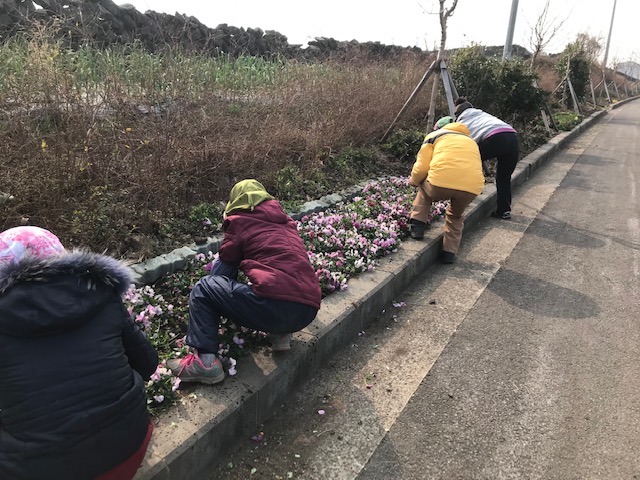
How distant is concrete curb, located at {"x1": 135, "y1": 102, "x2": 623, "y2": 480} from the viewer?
6.72 ft

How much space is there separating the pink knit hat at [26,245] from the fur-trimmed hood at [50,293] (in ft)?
0.22

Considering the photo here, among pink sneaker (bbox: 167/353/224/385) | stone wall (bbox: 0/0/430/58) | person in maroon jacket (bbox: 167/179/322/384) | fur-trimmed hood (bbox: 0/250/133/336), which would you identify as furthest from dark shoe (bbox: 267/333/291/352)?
stone wall (bbox: 0/0/430/58)

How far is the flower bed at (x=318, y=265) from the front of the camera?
2.68 metres

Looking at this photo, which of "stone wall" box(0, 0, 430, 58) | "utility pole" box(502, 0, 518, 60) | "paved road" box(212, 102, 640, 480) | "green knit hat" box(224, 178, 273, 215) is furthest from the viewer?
"utility pole" box(502, 0, 518, 60)

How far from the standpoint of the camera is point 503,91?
9758 millimetres

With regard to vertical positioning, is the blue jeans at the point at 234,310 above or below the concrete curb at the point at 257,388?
above

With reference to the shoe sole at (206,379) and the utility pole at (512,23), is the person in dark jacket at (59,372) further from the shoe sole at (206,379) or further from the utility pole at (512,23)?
the utility pole at (512,23)

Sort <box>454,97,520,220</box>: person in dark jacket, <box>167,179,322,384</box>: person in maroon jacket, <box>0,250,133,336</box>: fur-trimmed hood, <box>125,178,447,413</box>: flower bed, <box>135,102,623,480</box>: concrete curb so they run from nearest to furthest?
<box>0,250,133,336</box>: fur-trimmed hood < <box>135,102,623,480</box>: concrete curb < <box>167,179,322,384</box>: person in maroon jacket < <box>125,178,447,413</box>: flower bed < <box>454,97,520,220</box>: person in dark jacket

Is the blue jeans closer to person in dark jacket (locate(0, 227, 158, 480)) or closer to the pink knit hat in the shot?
person in dark jacket (locate(0, 227, 158, 480))

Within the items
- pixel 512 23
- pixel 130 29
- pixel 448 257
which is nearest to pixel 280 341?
pixel 448 257

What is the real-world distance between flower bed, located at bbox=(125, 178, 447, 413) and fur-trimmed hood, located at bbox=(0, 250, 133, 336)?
730 millimetres

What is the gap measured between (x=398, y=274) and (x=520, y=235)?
2444 millimetres

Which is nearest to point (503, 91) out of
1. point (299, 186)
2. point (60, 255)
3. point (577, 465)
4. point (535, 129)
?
point (535, 129)

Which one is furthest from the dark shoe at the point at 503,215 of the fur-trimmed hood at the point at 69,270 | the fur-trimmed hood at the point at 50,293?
the fur-trimmed hood at the point at 50,293
